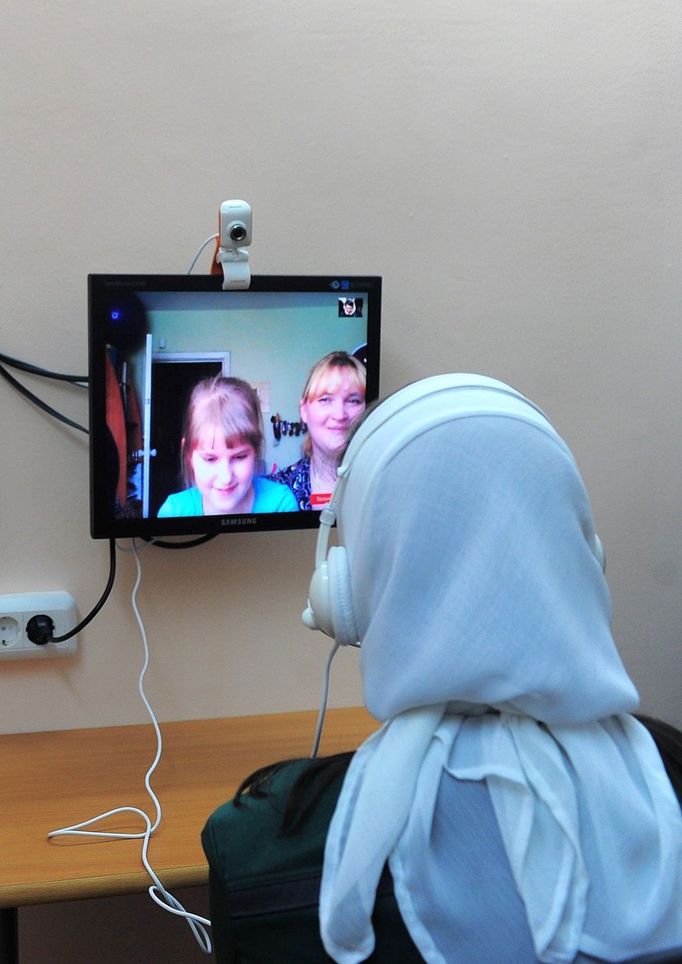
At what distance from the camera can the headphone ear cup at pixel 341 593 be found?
1153 mm

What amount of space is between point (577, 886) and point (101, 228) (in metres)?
1.37

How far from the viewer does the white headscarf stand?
92 centimetres

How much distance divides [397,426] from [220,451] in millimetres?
833

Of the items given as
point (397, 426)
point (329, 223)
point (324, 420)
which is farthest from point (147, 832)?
point (329, 223)

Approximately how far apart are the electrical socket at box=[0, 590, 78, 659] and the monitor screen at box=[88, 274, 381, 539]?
211mm

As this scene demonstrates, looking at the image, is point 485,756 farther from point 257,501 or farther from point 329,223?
point 329,223

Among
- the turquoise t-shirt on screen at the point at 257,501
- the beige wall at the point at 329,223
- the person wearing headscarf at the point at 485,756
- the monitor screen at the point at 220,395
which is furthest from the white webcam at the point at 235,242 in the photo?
the person wearing headscarf at the point at 485,756

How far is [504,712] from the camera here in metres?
1.01

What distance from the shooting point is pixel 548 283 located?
2.08 m

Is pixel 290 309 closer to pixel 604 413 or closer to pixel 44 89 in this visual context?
pixel 44 89

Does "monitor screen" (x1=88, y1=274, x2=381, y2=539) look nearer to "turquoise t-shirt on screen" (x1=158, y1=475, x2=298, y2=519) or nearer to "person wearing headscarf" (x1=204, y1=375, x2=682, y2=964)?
"turquoise t-shirt on screen" (x1=158, y1=475, x2=298, y2=519)

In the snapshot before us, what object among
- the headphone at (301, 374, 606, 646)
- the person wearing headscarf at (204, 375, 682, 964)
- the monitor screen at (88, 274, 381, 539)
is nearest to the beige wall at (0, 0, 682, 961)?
the monitor screen at (88, 274, 381, 539)

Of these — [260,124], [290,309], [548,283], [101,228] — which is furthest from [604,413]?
[101,228]

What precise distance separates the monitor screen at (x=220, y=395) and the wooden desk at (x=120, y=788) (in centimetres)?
41
